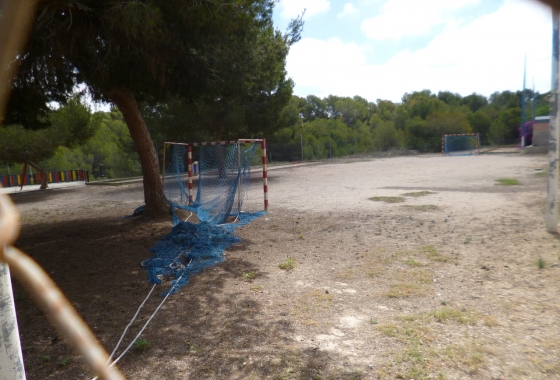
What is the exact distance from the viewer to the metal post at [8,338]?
4.90 feet

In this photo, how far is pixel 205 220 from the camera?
369 inches

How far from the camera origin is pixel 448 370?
3.16 metres

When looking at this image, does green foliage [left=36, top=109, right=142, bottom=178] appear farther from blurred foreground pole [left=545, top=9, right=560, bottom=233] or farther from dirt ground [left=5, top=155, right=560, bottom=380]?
blurred foreground pole [left=545, top=9, right=560, bottom=233]

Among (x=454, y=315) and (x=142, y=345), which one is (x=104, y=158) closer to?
(x=142, y=345)

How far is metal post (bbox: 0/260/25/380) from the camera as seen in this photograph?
4.90 feet

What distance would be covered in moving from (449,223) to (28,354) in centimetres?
699

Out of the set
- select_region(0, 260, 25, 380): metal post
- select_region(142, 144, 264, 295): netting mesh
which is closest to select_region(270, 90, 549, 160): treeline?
select_region(142, 144, 264, 295): netting mesh

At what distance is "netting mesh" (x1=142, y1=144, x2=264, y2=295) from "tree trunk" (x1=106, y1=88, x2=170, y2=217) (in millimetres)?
442

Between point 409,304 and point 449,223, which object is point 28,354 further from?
point 449,223

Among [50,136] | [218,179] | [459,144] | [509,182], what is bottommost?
[509,182]

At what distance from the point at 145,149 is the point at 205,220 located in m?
2.04

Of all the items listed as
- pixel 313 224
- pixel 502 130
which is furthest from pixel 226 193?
pixel 502 130

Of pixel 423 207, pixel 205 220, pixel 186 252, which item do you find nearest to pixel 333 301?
pixel 186 252

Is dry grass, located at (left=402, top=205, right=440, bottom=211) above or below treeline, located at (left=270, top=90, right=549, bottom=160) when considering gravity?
below
